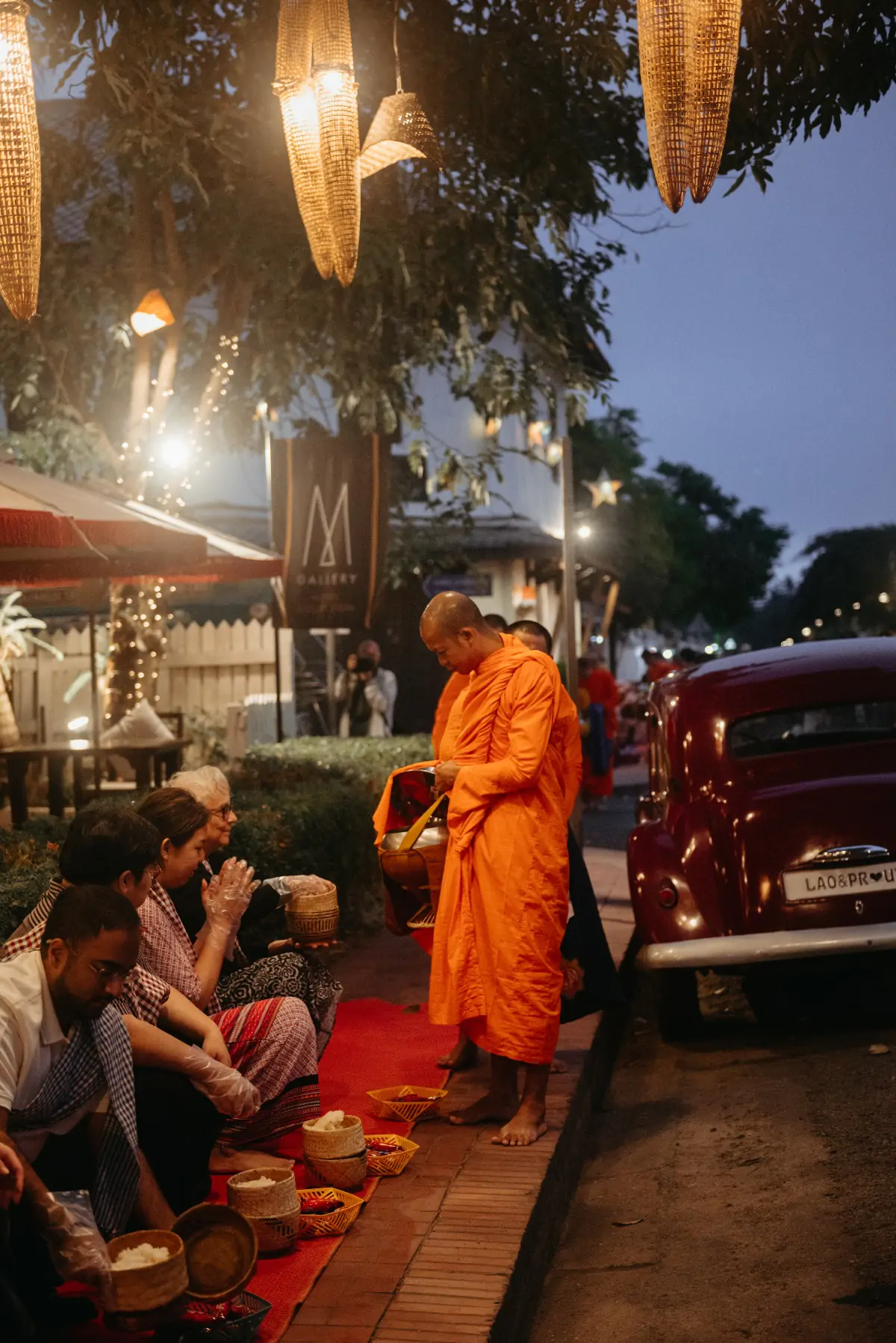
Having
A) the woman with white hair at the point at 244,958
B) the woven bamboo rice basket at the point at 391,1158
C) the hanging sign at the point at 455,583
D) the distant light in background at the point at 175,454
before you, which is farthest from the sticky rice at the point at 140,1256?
the hanging sign at the point at 455,583

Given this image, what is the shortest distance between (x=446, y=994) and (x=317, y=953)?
12.0 feet

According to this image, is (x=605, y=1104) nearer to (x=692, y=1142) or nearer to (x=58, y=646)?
Answer: (x=692, y=1142)

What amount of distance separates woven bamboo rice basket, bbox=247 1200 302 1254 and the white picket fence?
13802 mm

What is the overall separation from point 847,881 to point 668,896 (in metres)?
0.82

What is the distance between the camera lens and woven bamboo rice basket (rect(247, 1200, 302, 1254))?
423 cm

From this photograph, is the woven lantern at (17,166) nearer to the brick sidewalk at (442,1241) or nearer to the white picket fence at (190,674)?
the brick sidewalk at (442,1241)

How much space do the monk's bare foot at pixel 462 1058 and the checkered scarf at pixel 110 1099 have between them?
2554mm

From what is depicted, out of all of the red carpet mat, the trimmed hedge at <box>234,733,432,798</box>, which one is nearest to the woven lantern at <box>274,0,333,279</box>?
the red carpet mat

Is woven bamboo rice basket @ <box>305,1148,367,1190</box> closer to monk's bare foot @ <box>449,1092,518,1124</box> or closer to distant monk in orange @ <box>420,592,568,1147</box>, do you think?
distant monk in orange @ <box>420,592,568,1147</box>

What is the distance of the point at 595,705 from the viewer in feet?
59.4

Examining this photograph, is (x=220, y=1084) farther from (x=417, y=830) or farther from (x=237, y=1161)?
(x=417, y=830)

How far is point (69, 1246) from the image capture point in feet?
11.1

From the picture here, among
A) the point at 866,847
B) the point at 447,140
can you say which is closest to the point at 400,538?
the point at 447,140

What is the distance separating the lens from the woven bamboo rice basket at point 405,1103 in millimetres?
5598
